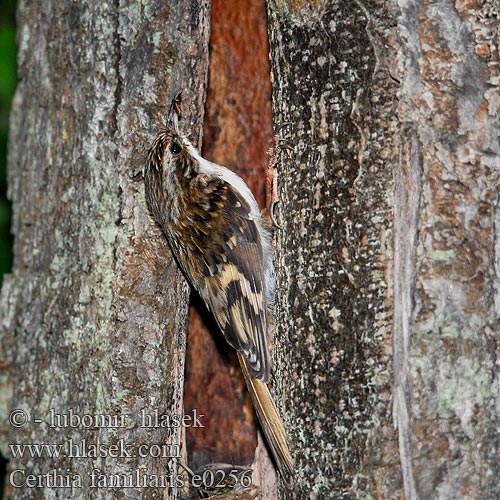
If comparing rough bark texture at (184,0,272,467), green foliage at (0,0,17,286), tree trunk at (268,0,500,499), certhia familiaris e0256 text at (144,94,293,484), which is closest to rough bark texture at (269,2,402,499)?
tree trunk at (268,0,500,499)

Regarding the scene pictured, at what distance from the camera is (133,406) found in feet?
8.78

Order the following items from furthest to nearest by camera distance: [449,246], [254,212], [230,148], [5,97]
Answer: [5,97]
[230,148]
[254,212]
[449,246]

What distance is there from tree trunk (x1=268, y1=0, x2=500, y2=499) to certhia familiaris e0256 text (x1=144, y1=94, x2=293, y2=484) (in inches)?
25.3

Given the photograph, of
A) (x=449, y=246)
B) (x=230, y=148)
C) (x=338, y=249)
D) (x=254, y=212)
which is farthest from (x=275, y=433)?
(x=230, y=148)

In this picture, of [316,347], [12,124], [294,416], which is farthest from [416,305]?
[12,124]

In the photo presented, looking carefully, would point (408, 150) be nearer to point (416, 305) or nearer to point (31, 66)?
point (416, 305)

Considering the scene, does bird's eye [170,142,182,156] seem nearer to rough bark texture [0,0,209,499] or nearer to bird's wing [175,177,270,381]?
rough bark texture [0,0,209,499]

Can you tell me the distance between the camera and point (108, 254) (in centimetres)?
274

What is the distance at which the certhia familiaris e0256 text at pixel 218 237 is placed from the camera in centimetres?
280

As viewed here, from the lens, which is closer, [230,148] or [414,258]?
[414,258]

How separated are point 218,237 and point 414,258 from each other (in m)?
1.13

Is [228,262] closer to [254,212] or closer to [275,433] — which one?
[254,212]

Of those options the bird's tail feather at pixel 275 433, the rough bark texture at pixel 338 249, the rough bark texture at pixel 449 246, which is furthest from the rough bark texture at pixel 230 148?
the rough bark texture at pixel 449 246

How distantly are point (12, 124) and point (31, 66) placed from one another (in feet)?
1.07
